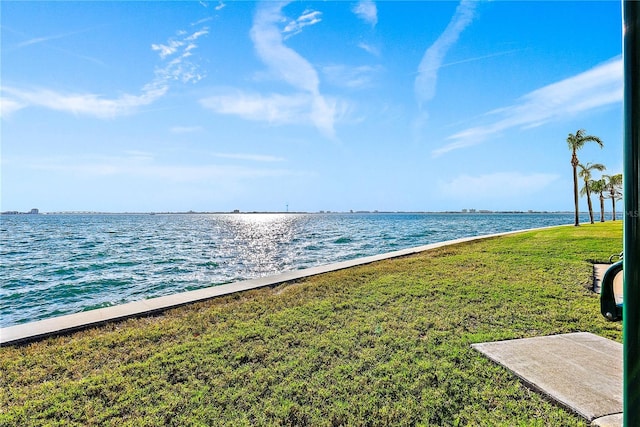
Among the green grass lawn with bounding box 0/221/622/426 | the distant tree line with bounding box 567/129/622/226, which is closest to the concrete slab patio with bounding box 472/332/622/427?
the green grass lawn with bounding box 0/221/622/426

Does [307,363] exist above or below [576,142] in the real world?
below

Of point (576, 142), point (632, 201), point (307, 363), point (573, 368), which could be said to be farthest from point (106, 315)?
point (576, 142)

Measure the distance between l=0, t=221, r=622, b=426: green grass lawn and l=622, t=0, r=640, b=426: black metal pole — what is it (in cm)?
210

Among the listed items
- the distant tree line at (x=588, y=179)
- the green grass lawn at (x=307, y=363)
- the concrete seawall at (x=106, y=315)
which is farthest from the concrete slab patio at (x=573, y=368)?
the distant tree line at (x=588, y=179)

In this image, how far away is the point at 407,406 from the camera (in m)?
3.11

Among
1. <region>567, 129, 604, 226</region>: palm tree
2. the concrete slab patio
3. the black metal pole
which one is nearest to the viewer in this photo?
the black metal pole

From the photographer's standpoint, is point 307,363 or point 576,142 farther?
point 576,142

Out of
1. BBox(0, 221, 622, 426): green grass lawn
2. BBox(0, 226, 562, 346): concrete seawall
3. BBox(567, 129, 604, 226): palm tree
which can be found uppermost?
BBox(567, 129, 604, 226): palm tree

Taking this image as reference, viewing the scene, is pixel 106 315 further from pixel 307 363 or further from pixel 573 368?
pixel 573 368

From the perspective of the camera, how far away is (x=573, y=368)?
3.55m

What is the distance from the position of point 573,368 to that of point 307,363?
2842 mm

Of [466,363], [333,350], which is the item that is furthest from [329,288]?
[466,363]

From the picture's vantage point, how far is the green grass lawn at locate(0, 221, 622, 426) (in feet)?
10.1

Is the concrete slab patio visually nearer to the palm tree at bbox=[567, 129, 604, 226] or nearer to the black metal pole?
the black metal pole
